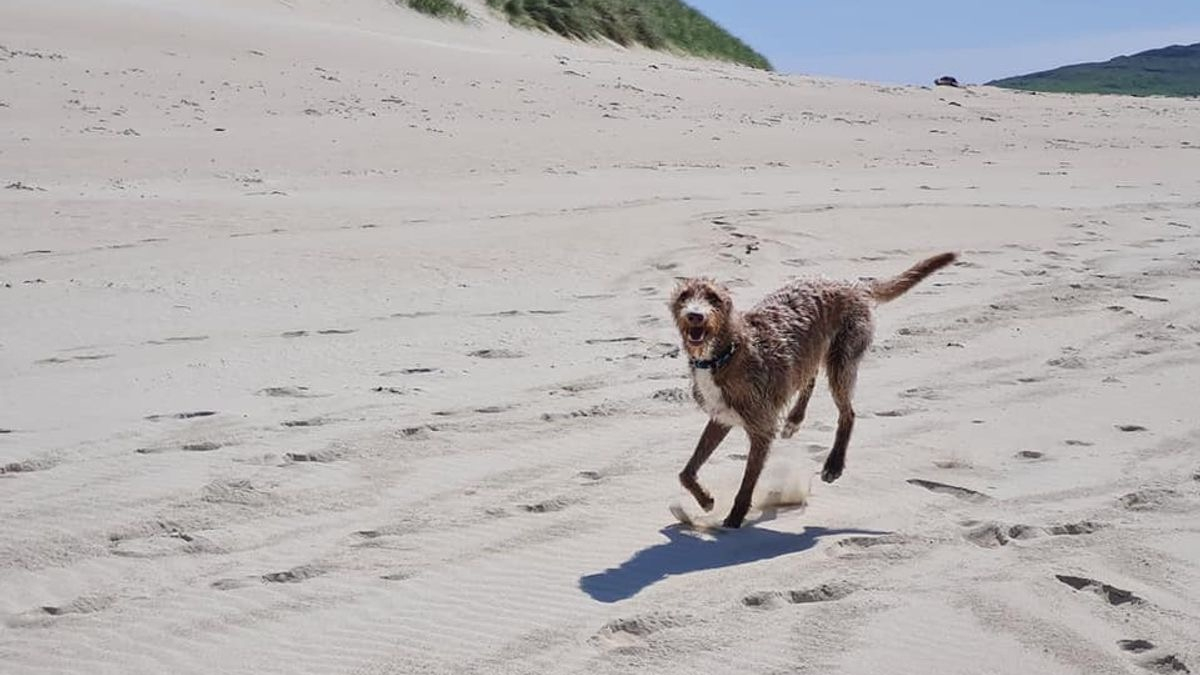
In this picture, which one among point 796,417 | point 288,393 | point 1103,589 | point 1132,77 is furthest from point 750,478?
Result: point 1132,77

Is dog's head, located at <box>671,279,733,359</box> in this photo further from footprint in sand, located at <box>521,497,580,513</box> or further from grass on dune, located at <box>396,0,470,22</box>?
grass on dune, located at <box>396,0,470,22</box>

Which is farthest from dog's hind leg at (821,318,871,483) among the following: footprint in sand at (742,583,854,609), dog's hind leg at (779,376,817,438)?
footprint in sand at (742,583,854,609)

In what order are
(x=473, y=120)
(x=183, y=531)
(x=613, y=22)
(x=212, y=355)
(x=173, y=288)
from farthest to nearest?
(x=613, y=22), (x=473, y=120), (x=173, y=288), (x=212, y=355), (x=183, y=531)

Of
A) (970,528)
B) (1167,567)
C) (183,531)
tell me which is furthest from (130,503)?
(1167,567)

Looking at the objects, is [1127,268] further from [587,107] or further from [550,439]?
[587,107]

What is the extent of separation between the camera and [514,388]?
300 inches

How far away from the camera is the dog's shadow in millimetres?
5082

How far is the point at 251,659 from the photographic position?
4.46 meters

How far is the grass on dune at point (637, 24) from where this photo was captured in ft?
88.7

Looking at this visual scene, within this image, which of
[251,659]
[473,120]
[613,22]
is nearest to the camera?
[251,659]

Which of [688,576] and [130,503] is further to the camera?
[130,503]

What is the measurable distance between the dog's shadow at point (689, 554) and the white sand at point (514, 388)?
24 millimetres

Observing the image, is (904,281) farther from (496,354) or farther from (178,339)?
(178,339)

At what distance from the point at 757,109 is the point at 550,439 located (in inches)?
526
